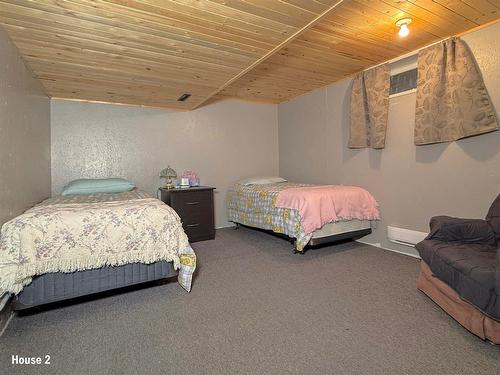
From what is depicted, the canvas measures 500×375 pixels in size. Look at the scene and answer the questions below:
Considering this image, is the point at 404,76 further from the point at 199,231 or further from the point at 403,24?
the point at 199,231

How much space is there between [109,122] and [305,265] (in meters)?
3.22

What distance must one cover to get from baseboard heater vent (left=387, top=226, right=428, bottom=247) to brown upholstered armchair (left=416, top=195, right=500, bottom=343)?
32.7 inches

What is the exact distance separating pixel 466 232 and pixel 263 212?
2073 millimetres

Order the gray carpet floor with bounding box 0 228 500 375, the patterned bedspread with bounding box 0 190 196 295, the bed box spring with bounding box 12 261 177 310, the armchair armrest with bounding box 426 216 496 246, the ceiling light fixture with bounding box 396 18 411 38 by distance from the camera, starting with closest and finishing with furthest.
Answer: the gray carpet floor with bounding box 0 228 500 375 → the patterned bedspread with bounding box 0 190 196 295 → the bed box spring with bounding box 12 261 177 310 → the armchair armrest with bounding box 426 216 496 246 → the ceiling light fixture with bounding box 396 18 411 38

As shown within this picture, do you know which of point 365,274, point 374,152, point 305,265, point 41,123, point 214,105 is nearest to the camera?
point 365,274

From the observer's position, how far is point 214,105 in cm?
439

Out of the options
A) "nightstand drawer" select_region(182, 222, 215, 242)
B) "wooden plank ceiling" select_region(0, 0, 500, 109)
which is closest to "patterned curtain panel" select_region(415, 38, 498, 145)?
"wooden plank ceiling" select_region(0, 0, 500, 109)

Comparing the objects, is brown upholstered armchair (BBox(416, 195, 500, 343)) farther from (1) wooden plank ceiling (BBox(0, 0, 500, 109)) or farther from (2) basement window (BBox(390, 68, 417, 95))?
(1) wooden plank ceiling (BBox(0, 0, 500, 109))

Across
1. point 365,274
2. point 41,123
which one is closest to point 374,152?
point 365,274

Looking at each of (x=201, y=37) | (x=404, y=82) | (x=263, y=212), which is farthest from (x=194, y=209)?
(x=404, y=82)

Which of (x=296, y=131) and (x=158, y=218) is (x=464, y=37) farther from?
(x=158, y=218)

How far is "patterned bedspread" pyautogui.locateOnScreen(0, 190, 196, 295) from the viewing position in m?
1.59

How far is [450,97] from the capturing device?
2.46m

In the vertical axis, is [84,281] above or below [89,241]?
below
